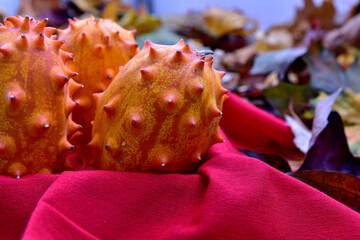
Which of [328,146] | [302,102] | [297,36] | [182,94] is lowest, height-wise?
[297,36]

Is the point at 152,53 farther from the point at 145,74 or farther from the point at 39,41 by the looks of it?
the point at 39,41

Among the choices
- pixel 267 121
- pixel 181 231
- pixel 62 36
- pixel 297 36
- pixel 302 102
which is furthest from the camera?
pixel 297 36

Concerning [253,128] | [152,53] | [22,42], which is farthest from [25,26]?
[253,128]

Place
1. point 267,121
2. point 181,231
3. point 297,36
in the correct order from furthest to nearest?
point 297,36 → point 267,121 → point 181,231

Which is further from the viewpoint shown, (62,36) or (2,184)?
(62,36)

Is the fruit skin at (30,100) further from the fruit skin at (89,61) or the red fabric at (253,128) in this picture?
the red fabric at (253,128)

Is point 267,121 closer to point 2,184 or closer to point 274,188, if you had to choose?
point 274,188

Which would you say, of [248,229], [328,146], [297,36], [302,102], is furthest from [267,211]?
[297,36]

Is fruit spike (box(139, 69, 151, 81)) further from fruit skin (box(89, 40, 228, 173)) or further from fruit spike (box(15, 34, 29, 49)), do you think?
fruit spike (box(15, 34, 29, 49))
